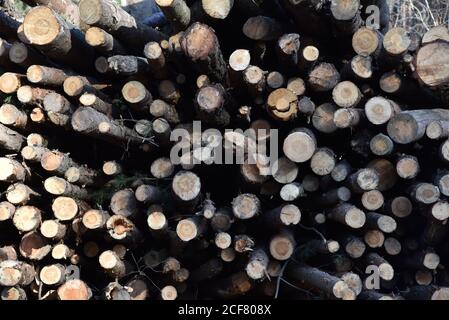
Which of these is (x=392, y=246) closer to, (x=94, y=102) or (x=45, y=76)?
(x=94, y=102)

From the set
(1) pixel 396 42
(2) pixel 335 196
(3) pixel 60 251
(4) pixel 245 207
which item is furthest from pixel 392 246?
(3) pixel 60 251

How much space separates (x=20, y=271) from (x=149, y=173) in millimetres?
984

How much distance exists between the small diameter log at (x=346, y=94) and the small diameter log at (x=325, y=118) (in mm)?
63

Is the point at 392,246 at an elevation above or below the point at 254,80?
below

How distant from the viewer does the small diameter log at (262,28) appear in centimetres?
316

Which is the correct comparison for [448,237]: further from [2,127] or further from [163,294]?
[2,127]

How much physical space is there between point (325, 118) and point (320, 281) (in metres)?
0.97

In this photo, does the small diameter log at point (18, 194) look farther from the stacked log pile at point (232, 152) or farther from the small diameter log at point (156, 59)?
the small diameter log at point (156, 59)

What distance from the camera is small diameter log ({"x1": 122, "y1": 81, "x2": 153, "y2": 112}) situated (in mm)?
3195

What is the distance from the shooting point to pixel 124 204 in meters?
3.10

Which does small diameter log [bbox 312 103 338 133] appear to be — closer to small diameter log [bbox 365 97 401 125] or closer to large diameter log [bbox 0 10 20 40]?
small diameter log [bbox 365 97 401 125]

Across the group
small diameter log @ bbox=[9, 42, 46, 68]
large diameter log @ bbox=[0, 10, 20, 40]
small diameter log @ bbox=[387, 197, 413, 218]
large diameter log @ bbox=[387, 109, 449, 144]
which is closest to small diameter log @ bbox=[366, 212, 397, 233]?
small diameter log @ bbox=[387, 197, 413, 218]

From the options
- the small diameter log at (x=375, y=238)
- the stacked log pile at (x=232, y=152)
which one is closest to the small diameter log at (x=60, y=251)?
the stacked log pile at (x=232, y=152)
